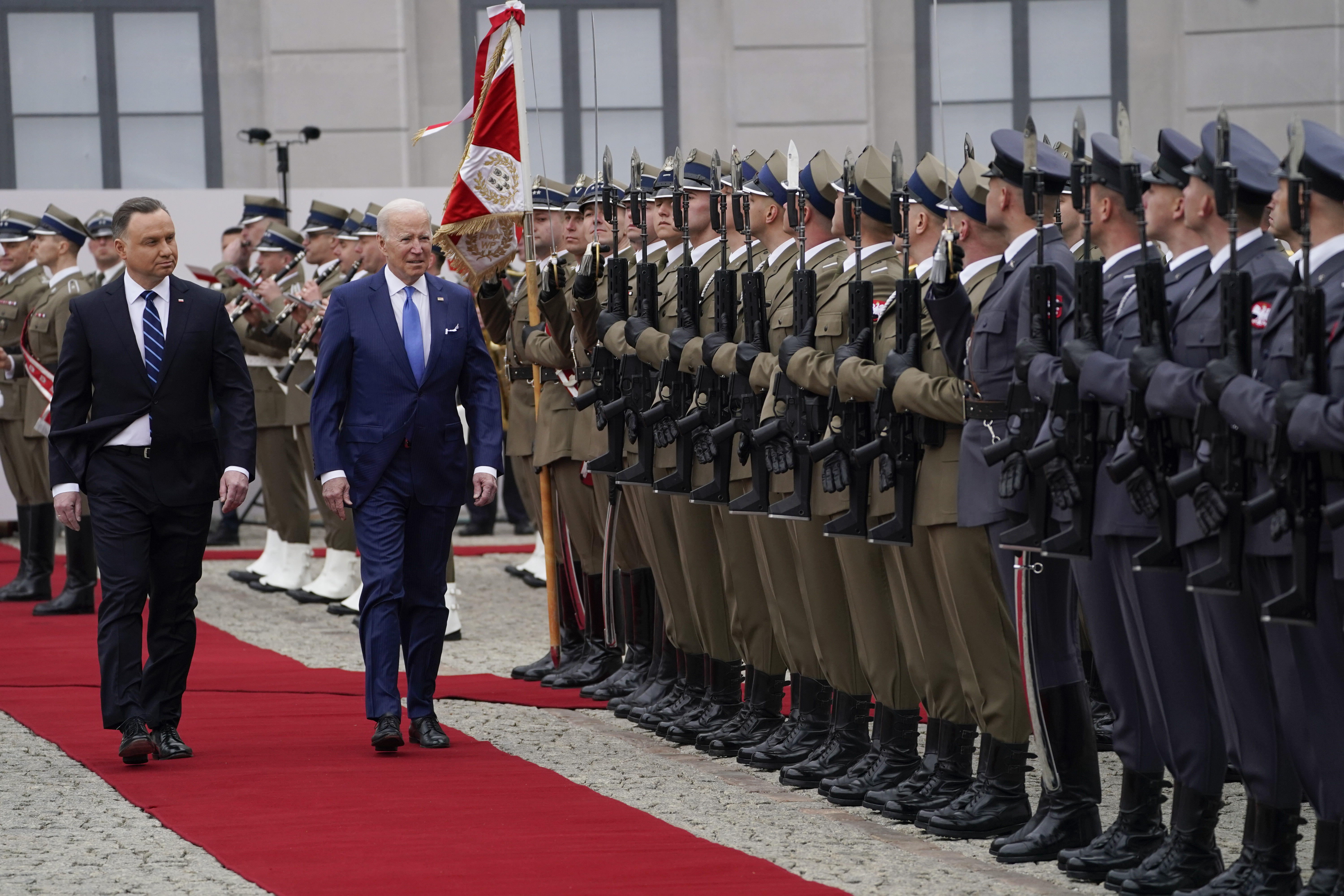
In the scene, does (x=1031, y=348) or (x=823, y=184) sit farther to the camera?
(x=823, y=184)

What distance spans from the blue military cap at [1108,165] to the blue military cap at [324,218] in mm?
7551

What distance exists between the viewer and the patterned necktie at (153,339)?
7043mm

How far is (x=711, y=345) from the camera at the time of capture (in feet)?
23.3

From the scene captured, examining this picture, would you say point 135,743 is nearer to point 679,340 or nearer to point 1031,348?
point 679,340

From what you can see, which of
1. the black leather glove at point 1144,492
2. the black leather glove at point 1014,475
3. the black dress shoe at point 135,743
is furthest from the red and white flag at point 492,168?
the black leather glove at point 1144,492

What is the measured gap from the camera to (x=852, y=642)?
6.65 meters

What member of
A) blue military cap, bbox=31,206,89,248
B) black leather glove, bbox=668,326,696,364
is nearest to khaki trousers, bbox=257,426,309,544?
blue military cap, bbox=31,206,89,248

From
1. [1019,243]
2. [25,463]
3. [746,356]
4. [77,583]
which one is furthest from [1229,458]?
[25,463]

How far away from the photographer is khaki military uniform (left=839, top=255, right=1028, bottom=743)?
5.78m

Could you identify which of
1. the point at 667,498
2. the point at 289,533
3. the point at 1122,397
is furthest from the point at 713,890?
the point at 289,533

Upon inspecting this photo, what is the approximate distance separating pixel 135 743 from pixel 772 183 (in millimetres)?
2759

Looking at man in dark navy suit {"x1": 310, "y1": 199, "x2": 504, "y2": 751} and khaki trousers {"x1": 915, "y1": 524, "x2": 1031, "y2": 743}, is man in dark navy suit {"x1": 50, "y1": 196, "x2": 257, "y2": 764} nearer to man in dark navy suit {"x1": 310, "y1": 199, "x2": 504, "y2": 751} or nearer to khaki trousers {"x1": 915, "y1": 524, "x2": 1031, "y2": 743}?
man in dark navy suit {"x1": 310, "y1": 199, "x2": 504, "y2": 751}

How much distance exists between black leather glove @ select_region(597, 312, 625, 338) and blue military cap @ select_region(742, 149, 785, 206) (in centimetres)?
91

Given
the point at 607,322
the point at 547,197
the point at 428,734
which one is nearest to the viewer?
the point at 428,734
